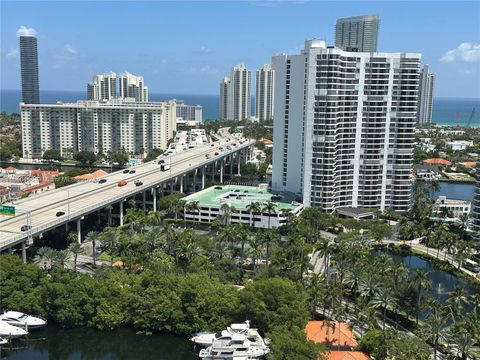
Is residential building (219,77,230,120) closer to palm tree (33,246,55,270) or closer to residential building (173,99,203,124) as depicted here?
residential building (173,99,203,124)

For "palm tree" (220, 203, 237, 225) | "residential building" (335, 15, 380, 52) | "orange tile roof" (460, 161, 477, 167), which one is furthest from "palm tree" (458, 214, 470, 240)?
"orange tile roof" (460, 161, 477, 167)

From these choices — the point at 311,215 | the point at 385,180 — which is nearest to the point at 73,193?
the point at 311,215

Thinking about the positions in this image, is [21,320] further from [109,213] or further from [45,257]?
[109,213]

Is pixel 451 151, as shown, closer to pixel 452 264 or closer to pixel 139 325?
pixel 452 264

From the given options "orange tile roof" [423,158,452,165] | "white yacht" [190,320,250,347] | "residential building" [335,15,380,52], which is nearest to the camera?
"white yacht" [190,320,250,347]

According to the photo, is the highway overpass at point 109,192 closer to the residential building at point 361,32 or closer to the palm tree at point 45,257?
the palm tree at point 45,257

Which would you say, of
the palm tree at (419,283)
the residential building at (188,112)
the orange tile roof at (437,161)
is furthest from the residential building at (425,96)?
the palm tree at (419,283)
